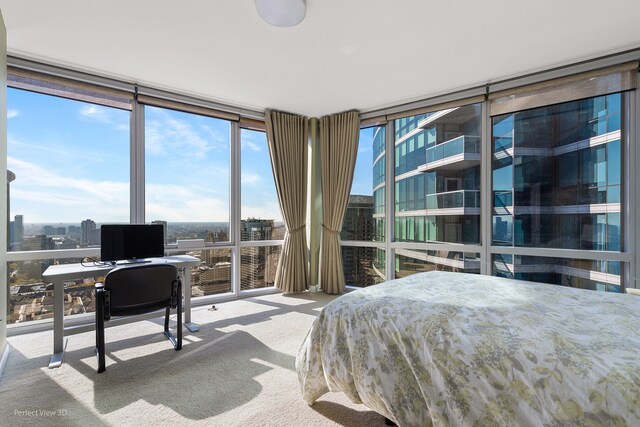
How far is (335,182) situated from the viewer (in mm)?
4398

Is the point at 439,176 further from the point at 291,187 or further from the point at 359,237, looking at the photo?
the point at 291,187

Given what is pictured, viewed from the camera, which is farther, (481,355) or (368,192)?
(368,192)

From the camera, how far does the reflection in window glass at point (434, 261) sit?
141 inches

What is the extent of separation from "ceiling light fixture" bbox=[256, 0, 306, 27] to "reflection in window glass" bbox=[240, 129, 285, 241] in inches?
87.8

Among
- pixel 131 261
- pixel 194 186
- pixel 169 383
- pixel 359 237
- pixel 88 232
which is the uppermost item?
pixel 194 186

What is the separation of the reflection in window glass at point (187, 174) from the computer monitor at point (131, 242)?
1.34ft

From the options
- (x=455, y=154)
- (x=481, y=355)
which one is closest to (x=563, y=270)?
(x=455, y=154)

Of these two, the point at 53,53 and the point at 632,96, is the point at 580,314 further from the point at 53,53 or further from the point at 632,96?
the point at 53,53

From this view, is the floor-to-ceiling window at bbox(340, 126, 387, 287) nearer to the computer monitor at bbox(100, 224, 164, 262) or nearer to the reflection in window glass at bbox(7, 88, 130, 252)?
the computer monitor at bbox(100, 224, 164, 262)

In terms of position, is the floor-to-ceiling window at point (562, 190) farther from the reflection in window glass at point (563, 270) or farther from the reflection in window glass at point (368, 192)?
the reflection in window glass at point (368, 192)

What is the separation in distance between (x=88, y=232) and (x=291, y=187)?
2447 millimetres

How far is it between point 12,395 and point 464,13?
4.03 m

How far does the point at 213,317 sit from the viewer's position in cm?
341

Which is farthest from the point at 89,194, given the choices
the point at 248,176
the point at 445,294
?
the point at 445,294
